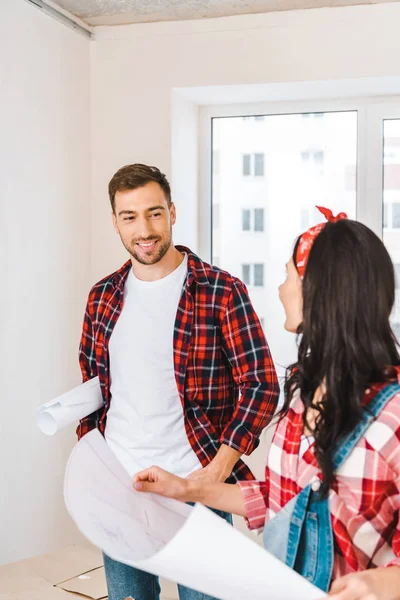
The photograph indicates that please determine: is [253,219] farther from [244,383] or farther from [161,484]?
[161,484]

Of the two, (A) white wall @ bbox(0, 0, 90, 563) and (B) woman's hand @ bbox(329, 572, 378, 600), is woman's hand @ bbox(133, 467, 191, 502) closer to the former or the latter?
(B) woman's hand @ bbox(329, 572, 378, 600)

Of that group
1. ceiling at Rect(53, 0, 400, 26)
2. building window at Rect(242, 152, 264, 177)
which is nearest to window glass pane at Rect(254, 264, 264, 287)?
building window at Rect(242, 152, 264, 177)

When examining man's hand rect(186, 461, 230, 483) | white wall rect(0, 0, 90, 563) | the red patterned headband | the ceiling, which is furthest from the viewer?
the ceiling

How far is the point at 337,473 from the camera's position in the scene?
1.11m

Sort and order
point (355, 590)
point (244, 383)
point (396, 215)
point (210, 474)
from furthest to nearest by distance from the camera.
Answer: point (396, 215) → point (244, 383) → point (210, 474) → point (355, 590)

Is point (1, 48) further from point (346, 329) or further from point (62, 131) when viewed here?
point (346, 329)

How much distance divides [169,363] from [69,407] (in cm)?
28

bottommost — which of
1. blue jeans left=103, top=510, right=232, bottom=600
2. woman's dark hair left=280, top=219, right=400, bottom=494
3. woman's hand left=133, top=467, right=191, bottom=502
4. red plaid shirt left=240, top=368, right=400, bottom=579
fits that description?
blue jeans left=103, top=510, right=232, bottom=600

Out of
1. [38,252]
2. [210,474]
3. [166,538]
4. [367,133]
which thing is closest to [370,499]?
[166,538]

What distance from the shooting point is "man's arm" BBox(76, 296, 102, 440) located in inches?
83.7

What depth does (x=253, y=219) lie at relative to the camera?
3.56 metres

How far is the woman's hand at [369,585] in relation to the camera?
3.29 ft

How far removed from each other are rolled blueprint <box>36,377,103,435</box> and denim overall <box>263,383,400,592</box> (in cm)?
87

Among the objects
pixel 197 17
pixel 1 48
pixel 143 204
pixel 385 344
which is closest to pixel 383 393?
pixel 385 344
